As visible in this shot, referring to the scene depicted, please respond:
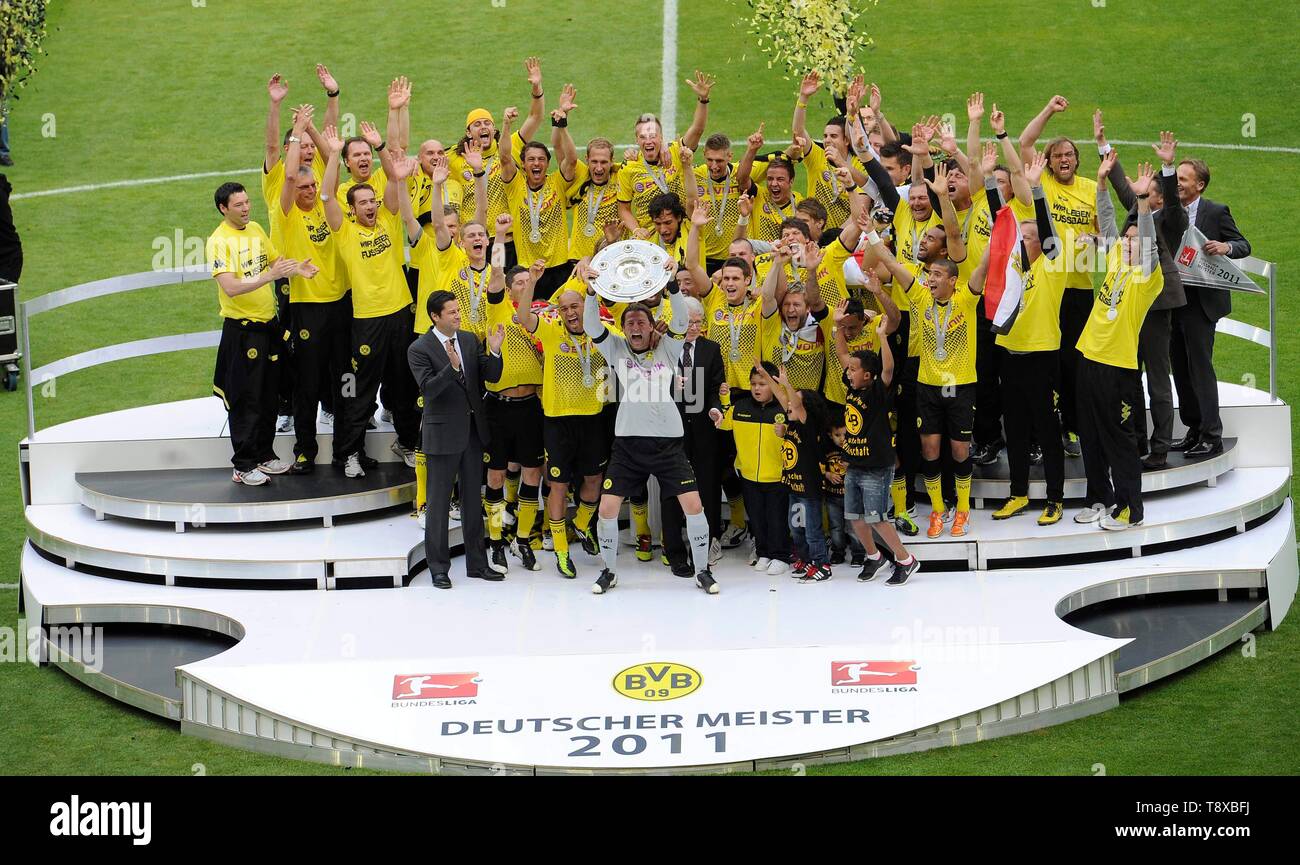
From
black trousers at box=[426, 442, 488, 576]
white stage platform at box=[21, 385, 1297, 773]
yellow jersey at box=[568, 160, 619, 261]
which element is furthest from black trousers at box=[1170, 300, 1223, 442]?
black trousers at box=[426, 442, 488, 576]

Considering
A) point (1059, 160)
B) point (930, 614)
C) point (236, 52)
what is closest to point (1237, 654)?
point (930, 614)

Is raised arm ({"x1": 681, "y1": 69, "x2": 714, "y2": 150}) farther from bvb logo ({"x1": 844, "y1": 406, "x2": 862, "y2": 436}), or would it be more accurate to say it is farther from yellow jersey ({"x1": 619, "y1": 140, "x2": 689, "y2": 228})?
bvb logo ({"x1": 844, "y1": 406, "x2": 862, "y2": 436})

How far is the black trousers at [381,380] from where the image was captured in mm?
12375

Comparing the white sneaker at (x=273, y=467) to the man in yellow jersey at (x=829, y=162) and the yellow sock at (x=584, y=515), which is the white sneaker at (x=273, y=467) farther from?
the man in yellow jersey at (x=829, y=162)

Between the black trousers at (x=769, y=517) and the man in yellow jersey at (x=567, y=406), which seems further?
the black trousers at (x=769, y=517)

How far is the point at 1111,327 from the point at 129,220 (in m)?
13.7

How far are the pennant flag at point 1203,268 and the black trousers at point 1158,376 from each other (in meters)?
0.30

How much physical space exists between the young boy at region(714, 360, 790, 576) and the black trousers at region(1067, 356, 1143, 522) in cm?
200

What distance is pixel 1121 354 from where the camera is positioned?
37.6 ft

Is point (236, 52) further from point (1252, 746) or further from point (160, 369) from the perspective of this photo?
point (1252, 746)

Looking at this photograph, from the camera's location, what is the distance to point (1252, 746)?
956 cm

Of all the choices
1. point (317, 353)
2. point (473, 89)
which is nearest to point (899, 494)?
point (317, 353)

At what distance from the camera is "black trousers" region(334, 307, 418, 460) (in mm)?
12375

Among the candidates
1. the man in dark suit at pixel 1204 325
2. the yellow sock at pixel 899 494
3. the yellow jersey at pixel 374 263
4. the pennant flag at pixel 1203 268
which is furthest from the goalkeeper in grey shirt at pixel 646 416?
the man in dark suit at pixel 1204 325
